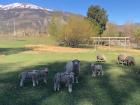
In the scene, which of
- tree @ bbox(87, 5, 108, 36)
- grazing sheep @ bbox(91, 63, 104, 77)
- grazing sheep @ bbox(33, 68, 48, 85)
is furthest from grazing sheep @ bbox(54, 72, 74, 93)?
tree @ bbox(87, 5, 108, 36)

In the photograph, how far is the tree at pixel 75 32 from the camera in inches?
2990

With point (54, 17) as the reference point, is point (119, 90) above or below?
below

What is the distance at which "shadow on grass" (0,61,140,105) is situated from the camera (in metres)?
16.8

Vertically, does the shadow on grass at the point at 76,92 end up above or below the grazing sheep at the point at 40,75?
below

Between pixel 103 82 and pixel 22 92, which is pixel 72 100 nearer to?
pixel 22 92

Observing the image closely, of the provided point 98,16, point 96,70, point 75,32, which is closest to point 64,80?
point 96,70

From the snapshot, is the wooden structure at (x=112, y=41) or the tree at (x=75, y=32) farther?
the tree at (x=75, y=32)

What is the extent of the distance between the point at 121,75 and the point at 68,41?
52144mm

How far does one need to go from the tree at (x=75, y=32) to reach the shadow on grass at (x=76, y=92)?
52398mm

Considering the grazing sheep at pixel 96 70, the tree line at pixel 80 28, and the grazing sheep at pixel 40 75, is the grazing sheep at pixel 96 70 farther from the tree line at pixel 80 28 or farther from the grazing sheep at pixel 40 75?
the tree line at pixel 80 28

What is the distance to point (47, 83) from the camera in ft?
69.6

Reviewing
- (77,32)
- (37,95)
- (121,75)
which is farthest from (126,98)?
(77,32)

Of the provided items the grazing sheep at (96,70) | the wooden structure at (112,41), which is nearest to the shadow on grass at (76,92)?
the grazing sheep at (96,70)

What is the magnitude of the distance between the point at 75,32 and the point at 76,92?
57786mm
